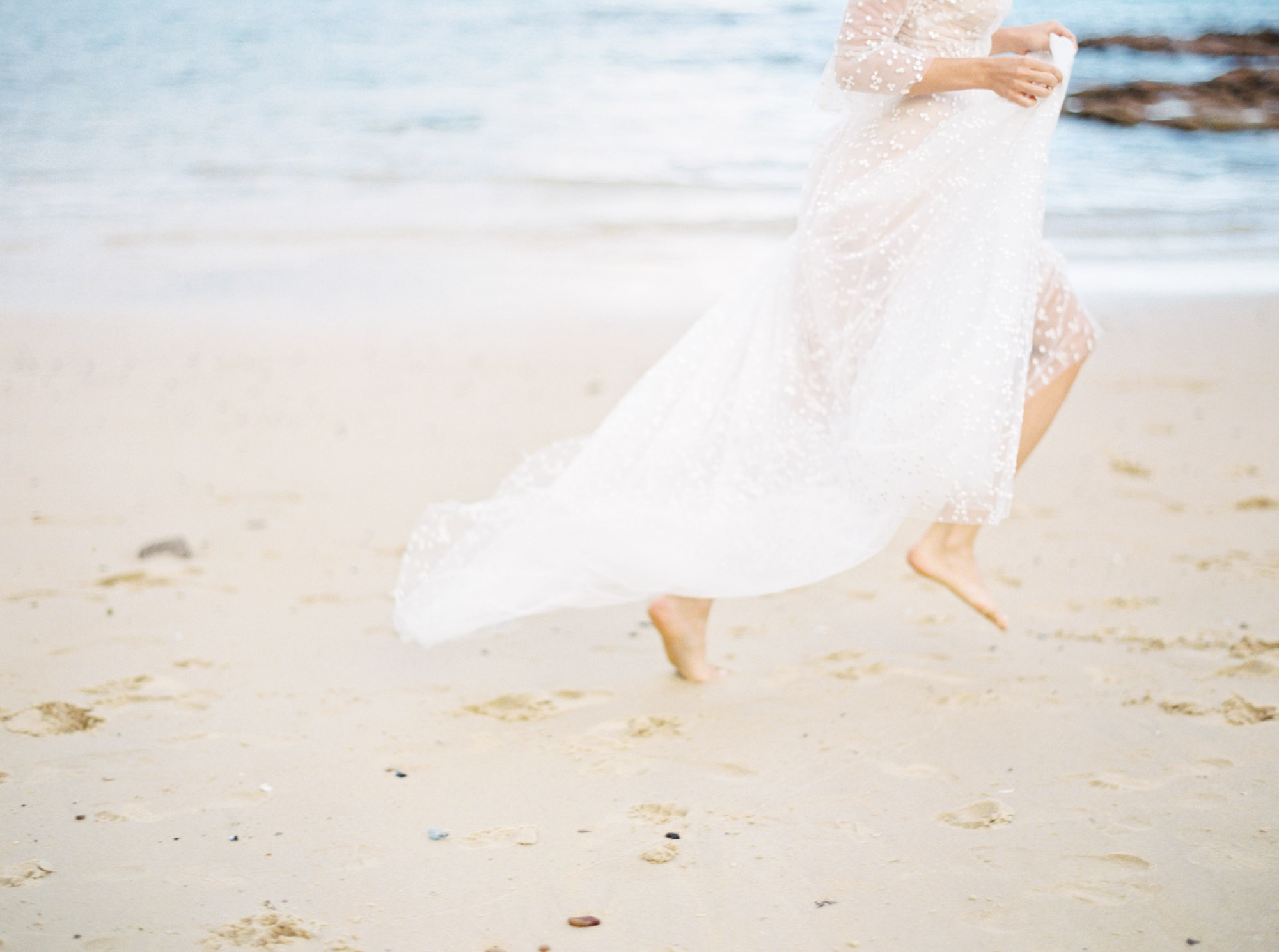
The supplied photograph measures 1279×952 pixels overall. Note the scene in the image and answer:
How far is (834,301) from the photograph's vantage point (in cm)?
265

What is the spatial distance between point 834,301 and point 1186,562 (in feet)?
5.37

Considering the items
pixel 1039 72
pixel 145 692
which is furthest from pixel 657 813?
pixel 1039 72

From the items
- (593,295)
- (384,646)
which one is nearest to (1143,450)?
(384,646)

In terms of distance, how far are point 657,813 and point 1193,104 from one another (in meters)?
17.2

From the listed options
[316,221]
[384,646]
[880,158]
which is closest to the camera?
[880,158]

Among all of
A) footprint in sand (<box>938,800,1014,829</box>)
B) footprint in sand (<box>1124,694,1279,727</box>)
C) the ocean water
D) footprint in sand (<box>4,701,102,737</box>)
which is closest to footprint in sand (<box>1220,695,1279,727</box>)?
footprint in sand (<box>1124,694,1279,727</box>)

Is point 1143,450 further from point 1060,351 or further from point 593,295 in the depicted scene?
point 593,295

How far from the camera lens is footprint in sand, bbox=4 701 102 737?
2.53 metres

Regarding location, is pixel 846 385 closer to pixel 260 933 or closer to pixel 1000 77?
pixel 1000 77

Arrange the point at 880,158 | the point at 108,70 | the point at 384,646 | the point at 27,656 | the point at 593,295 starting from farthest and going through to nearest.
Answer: the point at 108,70
the point at 593,295
the point at 384,646
the point at 27,656
the point at 880,158

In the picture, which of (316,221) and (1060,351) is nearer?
(1060,351)

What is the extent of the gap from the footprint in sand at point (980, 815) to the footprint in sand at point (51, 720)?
182 centimetres

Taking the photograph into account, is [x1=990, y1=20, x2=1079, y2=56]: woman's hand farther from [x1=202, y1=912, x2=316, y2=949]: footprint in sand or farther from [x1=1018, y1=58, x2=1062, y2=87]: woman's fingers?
[x1=202, y1=912, x2=316, y2=949]: footprint in sand

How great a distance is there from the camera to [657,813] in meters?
2.25
